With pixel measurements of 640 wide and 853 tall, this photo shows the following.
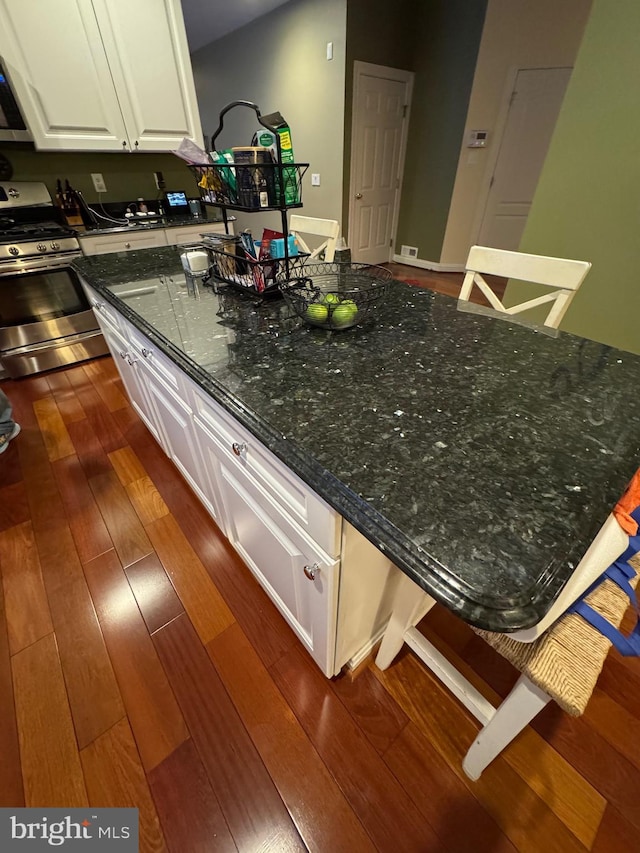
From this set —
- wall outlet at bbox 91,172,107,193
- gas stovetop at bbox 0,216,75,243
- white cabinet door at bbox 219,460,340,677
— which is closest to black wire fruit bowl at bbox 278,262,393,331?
white cabinet door at bbox 219,460,340,677

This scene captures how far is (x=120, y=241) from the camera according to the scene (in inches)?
104

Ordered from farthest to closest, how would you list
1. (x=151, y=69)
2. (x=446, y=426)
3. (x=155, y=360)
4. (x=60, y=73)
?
(x=151, y=69) < (x=60, y=73) < (x=155, y=360) < (x=446, y=426)

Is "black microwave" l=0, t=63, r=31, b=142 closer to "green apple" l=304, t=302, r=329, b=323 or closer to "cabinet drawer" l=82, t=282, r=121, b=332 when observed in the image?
"cabinet drawer" l=82, t=282, r=121, b=332

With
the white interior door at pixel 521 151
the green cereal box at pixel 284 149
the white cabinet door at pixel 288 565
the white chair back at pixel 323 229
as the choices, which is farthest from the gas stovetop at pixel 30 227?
the white interior door at pixel 521 151

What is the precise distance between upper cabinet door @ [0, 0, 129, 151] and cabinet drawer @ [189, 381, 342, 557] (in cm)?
265

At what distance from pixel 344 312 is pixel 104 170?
3113 mm

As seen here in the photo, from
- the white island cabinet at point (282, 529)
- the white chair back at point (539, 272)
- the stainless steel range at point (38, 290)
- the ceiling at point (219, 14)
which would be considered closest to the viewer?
the white island cabinet at point (282, 529)

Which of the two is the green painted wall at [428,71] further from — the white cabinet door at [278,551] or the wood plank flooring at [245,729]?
the wood plank flooring at [245,729]

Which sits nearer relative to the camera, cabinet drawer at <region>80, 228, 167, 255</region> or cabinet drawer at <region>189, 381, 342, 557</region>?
cabinet drawer at <region>189, 381, 342, 557</region>

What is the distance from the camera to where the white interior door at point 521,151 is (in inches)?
140

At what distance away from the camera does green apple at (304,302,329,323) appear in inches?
38.5

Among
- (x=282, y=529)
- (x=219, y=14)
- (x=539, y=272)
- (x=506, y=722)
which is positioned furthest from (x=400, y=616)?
(x=219, y=14)

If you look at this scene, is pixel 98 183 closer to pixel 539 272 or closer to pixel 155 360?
pixel 155 360

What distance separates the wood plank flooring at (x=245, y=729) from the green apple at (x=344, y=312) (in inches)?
38.4
